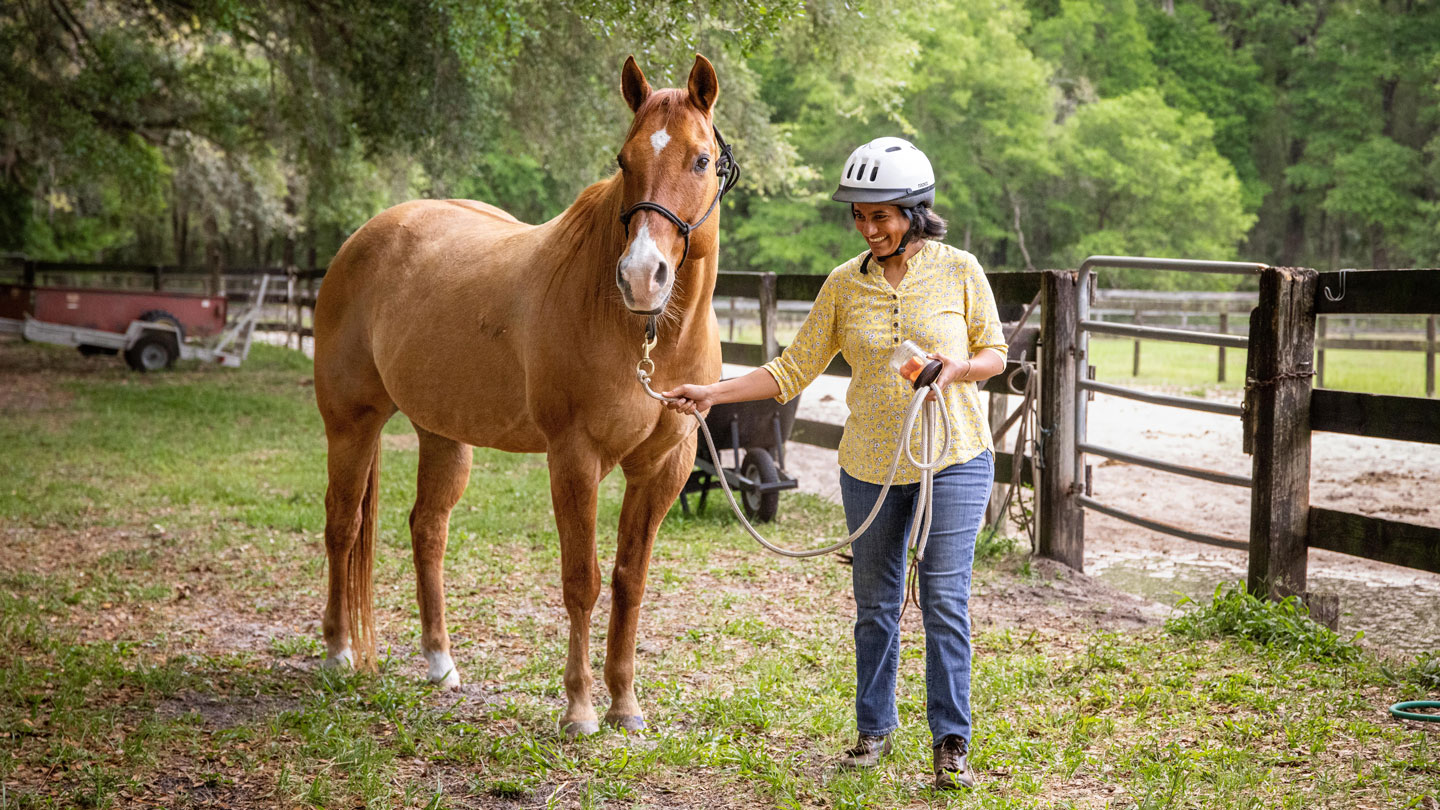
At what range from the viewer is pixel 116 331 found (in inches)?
628

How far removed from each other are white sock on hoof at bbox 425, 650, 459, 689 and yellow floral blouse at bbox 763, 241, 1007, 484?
1.96 metres

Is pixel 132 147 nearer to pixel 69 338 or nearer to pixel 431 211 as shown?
pixel 69 338

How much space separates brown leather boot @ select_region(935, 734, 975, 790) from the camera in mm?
2938

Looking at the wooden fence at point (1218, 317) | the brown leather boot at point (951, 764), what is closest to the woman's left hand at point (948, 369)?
the brown leather boot at point (951, 764)

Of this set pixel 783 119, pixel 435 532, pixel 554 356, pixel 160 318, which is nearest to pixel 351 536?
pixel 435 532

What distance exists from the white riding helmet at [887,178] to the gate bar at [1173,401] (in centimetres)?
256

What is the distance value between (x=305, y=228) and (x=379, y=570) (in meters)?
29.8

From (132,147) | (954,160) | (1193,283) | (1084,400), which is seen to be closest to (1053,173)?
(954,160)

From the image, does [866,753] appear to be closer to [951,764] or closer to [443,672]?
[951,764]

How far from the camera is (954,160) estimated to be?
35.2m

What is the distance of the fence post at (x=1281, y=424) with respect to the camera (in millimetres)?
4469

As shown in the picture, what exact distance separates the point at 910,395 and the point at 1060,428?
317 cm

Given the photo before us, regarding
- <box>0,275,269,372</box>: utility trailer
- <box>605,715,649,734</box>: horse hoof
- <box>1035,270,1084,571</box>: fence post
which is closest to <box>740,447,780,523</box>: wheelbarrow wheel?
<box>1035,270,1084,571</box>: fence post

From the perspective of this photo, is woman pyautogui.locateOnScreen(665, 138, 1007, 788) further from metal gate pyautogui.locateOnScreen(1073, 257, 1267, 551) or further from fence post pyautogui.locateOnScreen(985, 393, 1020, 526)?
fence post pyautogui.locateOnScreen(985, 393, 1020, 526)
